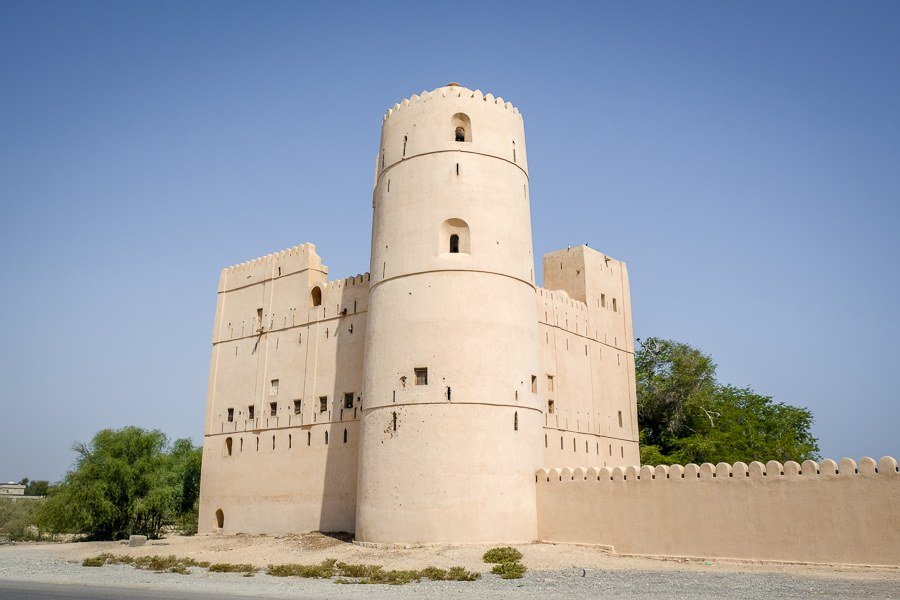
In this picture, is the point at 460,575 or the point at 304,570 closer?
the point at 460,575

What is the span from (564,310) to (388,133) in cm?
908

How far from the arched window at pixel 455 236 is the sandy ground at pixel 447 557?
8.17 m

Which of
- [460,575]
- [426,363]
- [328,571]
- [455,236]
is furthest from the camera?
[455,236]

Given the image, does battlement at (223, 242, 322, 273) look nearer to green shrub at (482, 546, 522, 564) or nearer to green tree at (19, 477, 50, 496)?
green shrub at (482, 546, 522, 564)

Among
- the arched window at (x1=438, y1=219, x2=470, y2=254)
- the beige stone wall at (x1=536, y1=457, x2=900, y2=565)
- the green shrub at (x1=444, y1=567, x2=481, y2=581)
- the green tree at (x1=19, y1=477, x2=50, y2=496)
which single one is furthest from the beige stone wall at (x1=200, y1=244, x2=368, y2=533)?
the green tree at (x1=19, y1=477, x2=50, y2=496)

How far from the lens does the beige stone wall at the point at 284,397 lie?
989 inches

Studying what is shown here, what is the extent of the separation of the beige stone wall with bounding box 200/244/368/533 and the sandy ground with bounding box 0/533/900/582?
202cm

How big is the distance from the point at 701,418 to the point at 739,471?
68.2 ft

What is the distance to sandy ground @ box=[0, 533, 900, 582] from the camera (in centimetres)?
1644

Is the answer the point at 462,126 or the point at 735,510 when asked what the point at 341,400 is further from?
the point at 735,510

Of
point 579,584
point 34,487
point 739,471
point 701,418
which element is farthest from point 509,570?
point 34,487

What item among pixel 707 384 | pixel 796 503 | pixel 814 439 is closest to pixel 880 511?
pixel 796 503

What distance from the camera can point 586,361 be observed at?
28391 millimetres

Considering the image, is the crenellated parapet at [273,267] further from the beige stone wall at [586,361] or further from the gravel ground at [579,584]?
the gravel ground at [579,584]
